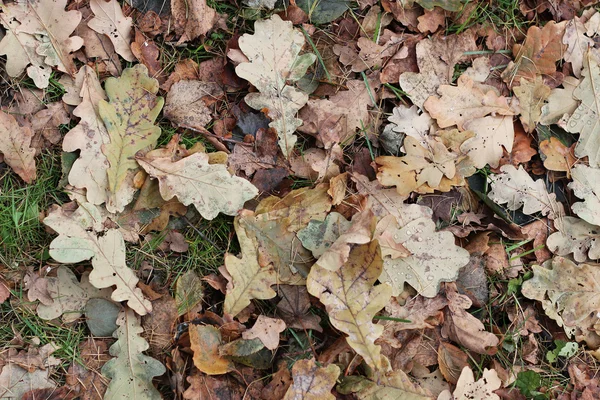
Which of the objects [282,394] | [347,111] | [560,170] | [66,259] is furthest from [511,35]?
[66,259]

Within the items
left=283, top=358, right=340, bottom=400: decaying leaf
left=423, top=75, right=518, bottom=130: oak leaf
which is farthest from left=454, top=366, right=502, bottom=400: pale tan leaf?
left=423, top=75, right=518, bottom=130: oak leaf

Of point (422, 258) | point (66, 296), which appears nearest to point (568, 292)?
point (422, 258)

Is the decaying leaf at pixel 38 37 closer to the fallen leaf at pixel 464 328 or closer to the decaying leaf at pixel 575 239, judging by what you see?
the fallen leaf at pixel 464 328

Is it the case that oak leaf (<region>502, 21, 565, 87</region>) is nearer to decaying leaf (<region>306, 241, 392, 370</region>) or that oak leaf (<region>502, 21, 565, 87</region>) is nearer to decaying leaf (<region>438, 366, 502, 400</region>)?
decaying leaf (<region>306, 241, 392, 370</region>)

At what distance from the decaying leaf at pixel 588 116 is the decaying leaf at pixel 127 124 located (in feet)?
6.32

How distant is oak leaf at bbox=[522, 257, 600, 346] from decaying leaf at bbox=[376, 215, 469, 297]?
0.41 metres

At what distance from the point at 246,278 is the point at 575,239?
1.56 metres

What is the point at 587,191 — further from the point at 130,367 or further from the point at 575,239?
the point at 130,367

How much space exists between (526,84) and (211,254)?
1670 mm

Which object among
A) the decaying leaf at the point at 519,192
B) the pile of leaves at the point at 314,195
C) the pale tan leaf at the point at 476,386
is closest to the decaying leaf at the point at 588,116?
the pile of leaves at the point at 314,195

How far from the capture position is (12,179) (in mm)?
2422

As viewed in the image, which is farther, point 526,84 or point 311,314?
point 526,84

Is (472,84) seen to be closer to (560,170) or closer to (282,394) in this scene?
(560,170)

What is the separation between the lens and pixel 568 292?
105 inches
